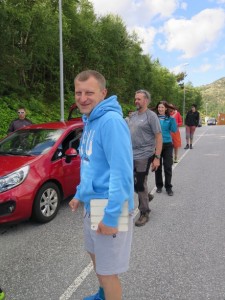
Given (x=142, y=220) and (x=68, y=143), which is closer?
(x=142, y=220)

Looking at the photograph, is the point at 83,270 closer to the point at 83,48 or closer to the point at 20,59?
the point at 20,59

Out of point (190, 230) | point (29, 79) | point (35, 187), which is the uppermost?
point (29, 79)

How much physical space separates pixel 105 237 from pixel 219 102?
198m

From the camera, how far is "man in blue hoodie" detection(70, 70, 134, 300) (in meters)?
1.94

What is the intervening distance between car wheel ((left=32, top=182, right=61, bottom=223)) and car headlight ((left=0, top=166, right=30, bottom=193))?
375mm

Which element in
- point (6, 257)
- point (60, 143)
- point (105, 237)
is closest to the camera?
point (105, 237)

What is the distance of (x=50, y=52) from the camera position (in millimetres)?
20266

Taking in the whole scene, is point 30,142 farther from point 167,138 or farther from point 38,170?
point 167,138

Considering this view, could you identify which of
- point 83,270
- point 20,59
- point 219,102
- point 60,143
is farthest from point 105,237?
point 219,102

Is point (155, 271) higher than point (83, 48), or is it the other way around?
point (83, 48)

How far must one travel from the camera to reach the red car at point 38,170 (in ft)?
14.2

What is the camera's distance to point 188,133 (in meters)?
14.2

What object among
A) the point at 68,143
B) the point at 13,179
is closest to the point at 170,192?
the point at 68,143

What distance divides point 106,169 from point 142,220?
294cm
